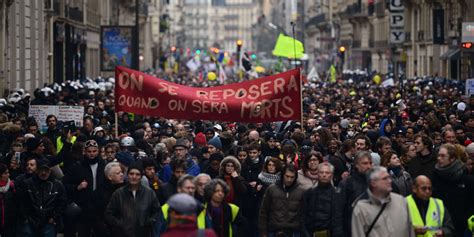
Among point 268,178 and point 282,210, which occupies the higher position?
point 268,178

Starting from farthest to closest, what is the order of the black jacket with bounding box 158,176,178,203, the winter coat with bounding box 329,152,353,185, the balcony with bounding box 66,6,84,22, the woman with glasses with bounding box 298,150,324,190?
1. the balcony with bounding box 66,6,84,22
2. the winter coat with bounding box 329,152,353,185
3. the woman with glasses with bounding box 298,150,324,190
4. the black jacket with bounding box 158,176,178,203

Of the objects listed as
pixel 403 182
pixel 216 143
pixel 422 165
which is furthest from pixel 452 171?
pixel 216 143

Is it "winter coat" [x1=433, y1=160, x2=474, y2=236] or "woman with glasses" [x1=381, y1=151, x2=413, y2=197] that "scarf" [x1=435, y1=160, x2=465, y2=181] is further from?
"woman with glasses" [x1=381, y1=151, x2=413, y2=197]

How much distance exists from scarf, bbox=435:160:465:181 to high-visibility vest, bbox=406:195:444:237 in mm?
1758

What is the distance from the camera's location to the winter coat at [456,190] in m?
13.1

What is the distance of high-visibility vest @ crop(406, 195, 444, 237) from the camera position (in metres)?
11.2

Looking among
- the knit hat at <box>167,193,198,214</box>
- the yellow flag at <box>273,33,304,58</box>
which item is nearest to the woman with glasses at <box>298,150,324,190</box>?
the knit hat at <box>167,193,198,214</box>

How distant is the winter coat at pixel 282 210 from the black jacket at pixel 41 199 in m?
2.23

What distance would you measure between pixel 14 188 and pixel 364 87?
35.3m

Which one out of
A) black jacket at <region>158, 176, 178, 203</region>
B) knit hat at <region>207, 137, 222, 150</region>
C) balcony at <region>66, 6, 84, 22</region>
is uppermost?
balcony at <region>66, 6, 84, 22</region>

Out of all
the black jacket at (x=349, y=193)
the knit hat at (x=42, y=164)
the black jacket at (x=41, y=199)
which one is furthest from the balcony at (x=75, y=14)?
the black jacket at (x=349, y=193)

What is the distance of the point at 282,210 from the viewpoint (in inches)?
507

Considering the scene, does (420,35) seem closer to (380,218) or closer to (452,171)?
(452,171)

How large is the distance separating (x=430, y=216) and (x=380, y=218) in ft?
2.50
